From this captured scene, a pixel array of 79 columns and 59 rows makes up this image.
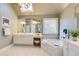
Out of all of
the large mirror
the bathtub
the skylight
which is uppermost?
the skylight

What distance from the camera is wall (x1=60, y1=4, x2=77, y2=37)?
10.7 feet

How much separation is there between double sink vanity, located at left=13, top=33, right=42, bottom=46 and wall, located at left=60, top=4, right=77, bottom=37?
1.14 m

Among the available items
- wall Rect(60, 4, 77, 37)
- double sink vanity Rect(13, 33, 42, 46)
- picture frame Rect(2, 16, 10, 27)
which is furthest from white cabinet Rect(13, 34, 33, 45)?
wall Rect(60, 4, 77, 37)

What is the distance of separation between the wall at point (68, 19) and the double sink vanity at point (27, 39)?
3.73ft

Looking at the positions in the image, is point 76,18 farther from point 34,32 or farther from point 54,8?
point 34,32

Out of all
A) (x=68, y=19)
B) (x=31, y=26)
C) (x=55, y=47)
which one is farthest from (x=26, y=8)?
(x=55, y=47)

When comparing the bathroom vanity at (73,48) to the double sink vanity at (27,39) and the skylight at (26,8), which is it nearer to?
the double sink vanity at (27,39)

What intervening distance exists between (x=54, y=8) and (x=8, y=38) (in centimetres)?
209

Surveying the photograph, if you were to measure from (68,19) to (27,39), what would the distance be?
2060 mm

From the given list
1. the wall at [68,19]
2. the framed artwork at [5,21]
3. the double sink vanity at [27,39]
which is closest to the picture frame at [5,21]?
the framed artwork at [5,21]

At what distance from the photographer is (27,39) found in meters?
4.98

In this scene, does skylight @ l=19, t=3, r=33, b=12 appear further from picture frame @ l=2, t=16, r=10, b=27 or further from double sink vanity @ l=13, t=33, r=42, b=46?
double sink vanity @ l=13, t=33, r=42, b=46

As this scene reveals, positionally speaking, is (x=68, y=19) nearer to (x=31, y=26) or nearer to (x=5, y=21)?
(x=31, y=26)

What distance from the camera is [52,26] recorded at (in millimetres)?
4301
